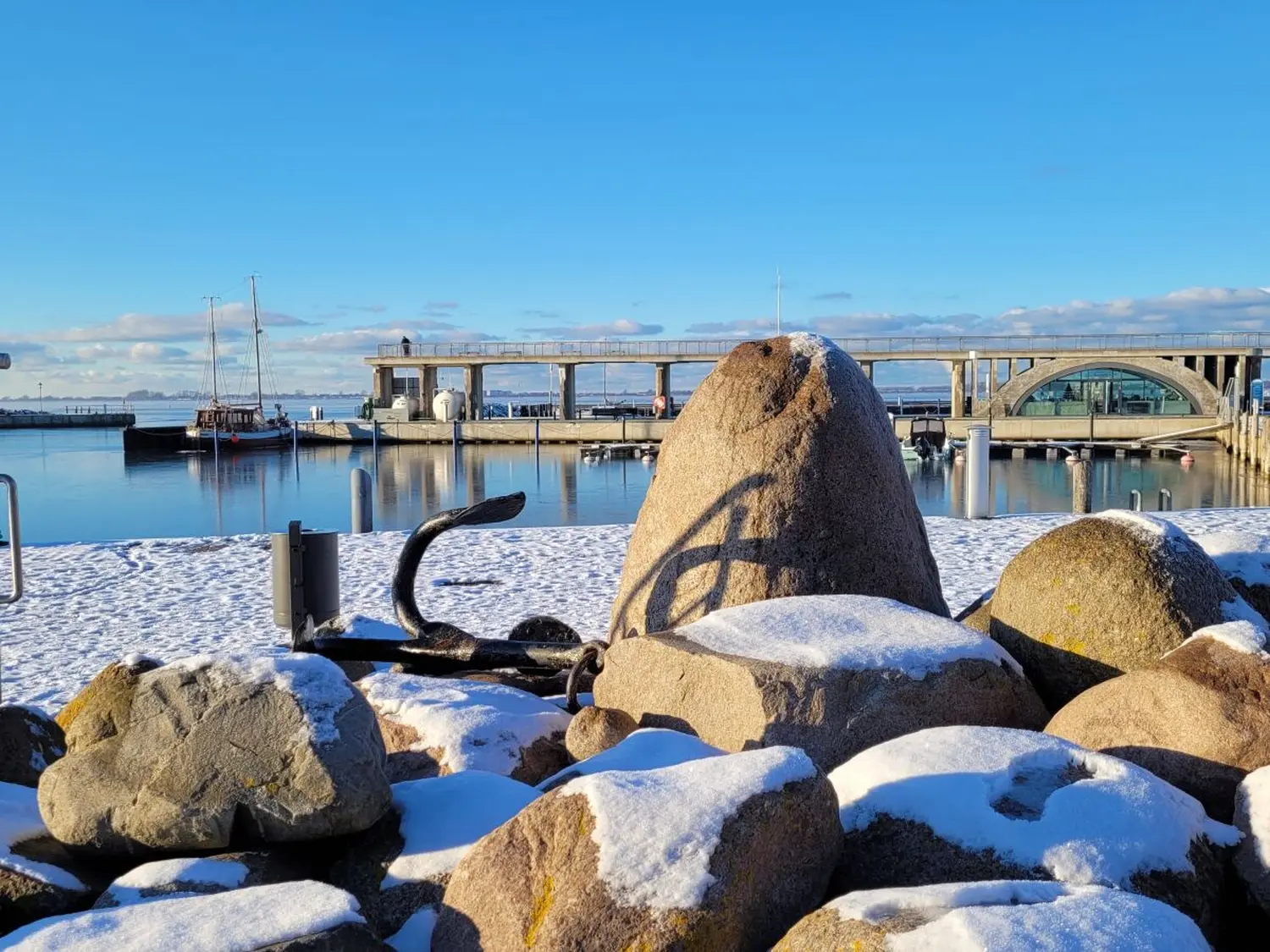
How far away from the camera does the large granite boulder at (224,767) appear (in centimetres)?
362

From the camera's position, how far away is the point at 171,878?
3412 mm

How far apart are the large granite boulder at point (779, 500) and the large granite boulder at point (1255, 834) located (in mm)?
2268

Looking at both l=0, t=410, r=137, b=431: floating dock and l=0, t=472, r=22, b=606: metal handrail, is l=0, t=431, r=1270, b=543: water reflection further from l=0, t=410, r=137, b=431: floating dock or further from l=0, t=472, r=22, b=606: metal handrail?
l=0, t=410, r=137, b=431: floating dock

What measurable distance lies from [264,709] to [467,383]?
198ft

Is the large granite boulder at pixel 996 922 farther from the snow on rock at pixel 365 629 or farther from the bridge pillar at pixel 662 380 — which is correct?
the bridge pillar at pixel 662 380

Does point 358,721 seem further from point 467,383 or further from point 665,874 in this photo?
point 467,383

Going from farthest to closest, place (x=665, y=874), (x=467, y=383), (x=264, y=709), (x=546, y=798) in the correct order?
1. (x=467, y=383)
2. (x=264, y=709)
3. (x=546, y=798)
4. (x=665, y=874)

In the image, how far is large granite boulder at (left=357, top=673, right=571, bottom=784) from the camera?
180 inches

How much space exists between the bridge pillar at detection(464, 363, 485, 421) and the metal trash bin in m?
55.8

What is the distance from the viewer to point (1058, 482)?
118 feet

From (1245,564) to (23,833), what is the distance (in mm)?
5868

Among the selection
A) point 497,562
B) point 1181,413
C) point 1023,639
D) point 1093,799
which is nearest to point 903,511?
point 1023,639

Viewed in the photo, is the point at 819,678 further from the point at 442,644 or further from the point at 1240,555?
the point at 1240,555

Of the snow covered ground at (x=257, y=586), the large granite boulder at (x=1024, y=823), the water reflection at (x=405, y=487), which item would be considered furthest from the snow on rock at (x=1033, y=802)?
the water reflection at (x=405, y=487)
